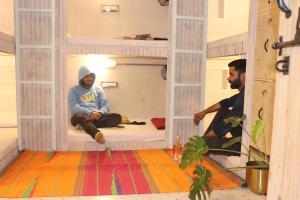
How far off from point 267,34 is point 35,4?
211 cm

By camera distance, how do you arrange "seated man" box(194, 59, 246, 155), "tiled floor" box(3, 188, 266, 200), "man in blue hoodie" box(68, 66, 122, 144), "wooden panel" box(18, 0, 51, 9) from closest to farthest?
"tiled floor" box(3, 188, 266, 200) → "seated man" box(194, 59, 246, 155) → "wooden panel" box(18, 0, 51, 9) → "man in blue hoodie" box(68, 66, 122, 144)

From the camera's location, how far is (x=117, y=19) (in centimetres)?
407

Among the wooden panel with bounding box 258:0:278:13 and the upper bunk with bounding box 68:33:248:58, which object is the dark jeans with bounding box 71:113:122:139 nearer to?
the upper bunk with bounding box 68:33:248:58

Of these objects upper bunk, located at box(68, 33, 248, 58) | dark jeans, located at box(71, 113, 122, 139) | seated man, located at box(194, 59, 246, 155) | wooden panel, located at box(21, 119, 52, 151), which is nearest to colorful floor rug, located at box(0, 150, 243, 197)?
wooden panel, located at box(21, 119, 52, 151)

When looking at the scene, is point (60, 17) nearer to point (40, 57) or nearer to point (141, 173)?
point (40, 57)

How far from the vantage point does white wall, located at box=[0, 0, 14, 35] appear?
8.41 ft

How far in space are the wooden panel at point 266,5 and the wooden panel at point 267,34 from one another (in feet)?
0.09

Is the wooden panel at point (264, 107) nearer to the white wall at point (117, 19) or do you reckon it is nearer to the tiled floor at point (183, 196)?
the tiled floor at point (183, 196)

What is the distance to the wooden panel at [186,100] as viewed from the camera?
2.91 meters

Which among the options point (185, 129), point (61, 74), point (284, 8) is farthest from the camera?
point (185, 129)

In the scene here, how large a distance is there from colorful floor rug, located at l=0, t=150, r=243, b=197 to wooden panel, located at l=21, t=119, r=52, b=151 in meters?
0.10

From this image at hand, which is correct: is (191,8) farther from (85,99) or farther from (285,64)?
(285,64)

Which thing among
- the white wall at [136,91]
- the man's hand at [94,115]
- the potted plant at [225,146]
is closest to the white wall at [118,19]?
the white wall at [136,91]

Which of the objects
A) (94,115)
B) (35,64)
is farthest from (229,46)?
(35,64)
